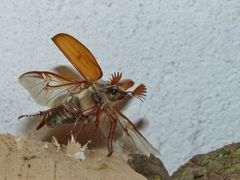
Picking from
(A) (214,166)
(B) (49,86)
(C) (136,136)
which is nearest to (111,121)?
(C) (136,136)

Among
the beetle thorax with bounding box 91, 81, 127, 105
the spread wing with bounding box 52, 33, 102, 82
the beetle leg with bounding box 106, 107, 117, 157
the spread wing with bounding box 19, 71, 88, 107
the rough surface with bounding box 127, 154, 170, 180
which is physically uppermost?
the spread wing with bounding box 52, 33, 102, 82

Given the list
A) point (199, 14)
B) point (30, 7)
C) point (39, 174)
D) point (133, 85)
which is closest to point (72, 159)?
point (39, 174)

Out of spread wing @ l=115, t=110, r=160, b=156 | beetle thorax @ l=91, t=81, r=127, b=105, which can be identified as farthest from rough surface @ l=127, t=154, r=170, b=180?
beetle thorax @ l=91, t=81, r=127, b=105

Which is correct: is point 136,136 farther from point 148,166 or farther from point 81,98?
point 81,98

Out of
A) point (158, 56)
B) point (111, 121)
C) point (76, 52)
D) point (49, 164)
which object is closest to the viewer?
point (49, 164)

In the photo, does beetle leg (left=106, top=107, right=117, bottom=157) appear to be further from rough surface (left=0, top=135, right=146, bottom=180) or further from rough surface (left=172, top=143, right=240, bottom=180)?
rough surface (left=172, top=143, right=240, bottom=180)

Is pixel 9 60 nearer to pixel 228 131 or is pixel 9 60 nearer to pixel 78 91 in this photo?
pixel 78 91
